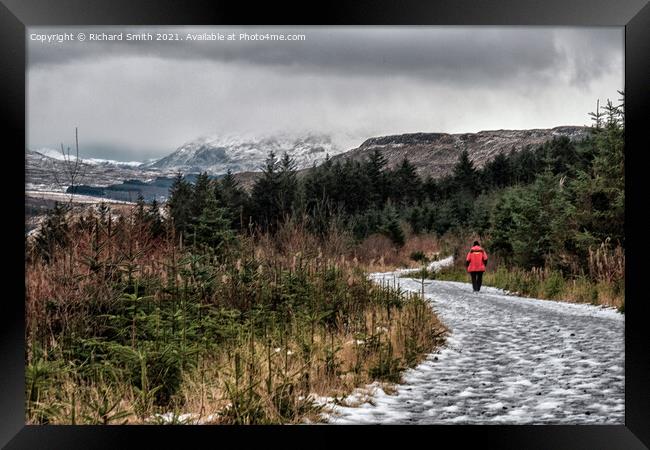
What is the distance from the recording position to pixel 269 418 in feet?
13.1

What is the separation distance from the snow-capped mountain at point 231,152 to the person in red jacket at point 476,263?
769cm

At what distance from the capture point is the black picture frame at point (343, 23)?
3846 mm

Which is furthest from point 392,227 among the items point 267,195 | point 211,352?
point 211,352

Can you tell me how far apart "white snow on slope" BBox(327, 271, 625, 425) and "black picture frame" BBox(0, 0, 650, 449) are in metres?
0.22

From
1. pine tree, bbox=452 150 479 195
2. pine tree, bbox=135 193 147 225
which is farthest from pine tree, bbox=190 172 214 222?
pine tree, bbox=452 150 479 195

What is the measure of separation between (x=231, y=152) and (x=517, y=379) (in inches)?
157

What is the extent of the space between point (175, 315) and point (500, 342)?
412 centimetres

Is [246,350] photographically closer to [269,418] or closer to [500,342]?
[269,418]

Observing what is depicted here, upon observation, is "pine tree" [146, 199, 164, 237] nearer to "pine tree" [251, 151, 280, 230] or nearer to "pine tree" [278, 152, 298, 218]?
"pine tree" [251, 151, 280, 230]

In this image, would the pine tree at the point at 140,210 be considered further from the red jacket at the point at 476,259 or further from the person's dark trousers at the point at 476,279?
the person's dark trousers at the point at 476,279

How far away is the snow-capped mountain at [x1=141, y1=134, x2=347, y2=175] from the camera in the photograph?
19.7ft

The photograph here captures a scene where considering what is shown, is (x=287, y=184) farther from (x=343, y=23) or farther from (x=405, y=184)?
(x=405, y=184)

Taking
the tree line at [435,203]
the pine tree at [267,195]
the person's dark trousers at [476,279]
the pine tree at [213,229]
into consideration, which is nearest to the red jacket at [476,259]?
the person's dark trousers at [476,279]

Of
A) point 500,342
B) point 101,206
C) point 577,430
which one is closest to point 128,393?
point 101,206
